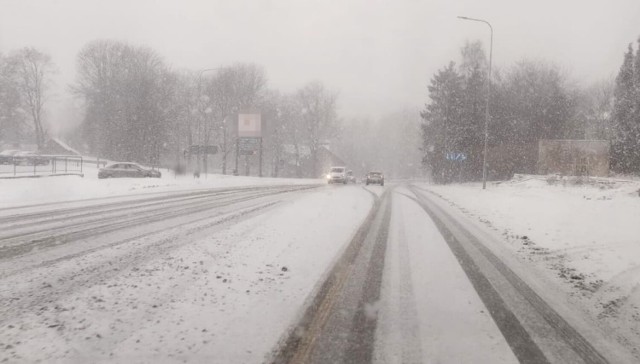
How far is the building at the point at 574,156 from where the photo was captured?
145ft

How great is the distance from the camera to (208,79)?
3024 inches

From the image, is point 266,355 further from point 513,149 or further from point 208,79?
point 208,79

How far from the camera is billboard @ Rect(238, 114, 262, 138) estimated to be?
57.0 meters

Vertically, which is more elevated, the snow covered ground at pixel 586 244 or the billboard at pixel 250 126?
the billboard at pixel 250 126

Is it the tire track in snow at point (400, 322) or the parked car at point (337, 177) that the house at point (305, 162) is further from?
the tire track in snow at point (400, 322)

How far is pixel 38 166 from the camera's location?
36.6 m

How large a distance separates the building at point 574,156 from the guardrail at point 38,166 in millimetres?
38442

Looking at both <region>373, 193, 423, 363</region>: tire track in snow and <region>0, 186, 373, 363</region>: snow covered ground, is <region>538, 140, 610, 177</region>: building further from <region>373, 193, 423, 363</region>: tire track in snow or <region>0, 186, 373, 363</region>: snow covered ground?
<region>373, 193, 423, 363</region>: tire track in snow

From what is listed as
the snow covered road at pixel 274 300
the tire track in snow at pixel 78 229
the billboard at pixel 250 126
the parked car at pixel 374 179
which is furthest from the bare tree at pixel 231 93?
the snow covered road at pixel 274 300

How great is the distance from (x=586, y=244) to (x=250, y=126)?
160ft

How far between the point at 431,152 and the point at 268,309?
55.9 meters

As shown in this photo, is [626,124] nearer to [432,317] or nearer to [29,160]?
[432,317]

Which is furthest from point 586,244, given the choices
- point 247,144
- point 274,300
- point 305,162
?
point 305,162

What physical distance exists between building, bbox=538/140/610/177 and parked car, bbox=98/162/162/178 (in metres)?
34.1
